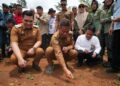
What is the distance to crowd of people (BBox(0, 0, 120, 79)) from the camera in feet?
23.7

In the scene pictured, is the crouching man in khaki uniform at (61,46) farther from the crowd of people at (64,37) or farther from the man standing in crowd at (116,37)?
the man standing in crowd at (116,37)

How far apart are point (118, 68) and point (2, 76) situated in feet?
10.5

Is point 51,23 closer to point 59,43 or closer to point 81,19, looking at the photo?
point 81,19

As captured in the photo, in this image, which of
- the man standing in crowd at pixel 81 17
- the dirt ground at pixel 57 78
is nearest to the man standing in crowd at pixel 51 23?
the man standing in crowd at pixel 81 17

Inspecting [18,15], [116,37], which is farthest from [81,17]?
[18,15]

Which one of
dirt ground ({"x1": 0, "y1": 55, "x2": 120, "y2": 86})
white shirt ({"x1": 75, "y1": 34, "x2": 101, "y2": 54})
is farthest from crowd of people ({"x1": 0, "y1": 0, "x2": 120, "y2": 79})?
dirt ground ({"x1": 0, "y1": 55, "x2": 120, "y2": 86})

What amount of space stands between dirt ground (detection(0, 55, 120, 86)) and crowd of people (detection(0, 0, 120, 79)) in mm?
243

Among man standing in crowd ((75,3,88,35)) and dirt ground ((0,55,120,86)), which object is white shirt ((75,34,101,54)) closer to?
dirt ground ((0,55,120,86))

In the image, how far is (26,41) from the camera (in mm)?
7629

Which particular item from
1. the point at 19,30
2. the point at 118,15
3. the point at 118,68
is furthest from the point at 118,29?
the point at 19,30

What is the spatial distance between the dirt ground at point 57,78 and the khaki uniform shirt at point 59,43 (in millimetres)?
670

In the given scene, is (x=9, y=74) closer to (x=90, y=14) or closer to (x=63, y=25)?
(x=63, y=25)

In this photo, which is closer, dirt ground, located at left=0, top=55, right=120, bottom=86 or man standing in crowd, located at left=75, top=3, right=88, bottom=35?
dirt ground, located at left=0, top=55, right=120, bottom=86

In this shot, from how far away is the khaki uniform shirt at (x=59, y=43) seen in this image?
7.18 metres
